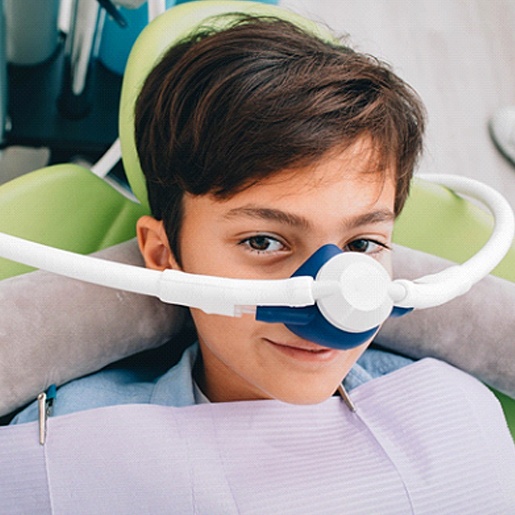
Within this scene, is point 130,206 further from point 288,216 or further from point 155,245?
point 288,216

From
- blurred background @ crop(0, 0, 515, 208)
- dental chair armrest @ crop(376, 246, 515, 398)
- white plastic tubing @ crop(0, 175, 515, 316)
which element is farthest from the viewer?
blurred background @ crop(0, 0, 515, 208)

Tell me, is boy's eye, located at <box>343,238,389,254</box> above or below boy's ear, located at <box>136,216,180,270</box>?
above

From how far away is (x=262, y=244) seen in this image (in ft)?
2.25

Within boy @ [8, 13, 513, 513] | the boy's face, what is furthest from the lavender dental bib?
the boy's face

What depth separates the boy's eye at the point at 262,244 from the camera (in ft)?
2.24

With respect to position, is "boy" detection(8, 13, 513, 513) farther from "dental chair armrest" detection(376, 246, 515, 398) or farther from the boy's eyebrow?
"dental chair armrest" detection(376, 246, 515, 398)

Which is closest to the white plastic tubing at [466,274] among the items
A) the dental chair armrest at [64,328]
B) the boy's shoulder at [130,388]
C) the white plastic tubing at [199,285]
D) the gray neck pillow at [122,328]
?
the white plastic tubing at [199,285]

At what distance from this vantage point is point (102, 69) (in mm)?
1627

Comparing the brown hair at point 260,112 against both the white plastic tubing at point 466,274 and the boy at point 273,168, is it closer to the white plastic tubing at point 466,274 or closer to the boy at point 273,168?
the boy at point 273,168

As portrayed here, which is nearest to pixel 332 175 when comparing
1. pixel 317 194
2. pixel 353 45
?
pixel 317 194

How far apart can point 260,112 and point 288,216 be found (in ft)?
0.38

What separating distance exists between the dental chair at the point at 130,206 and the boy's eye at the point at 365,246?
0.30 metres

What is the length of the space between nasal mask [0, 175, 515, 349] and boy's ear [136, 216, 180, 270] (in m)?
0.22

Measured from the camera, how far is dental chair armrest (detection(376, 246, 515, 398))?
0.91m
